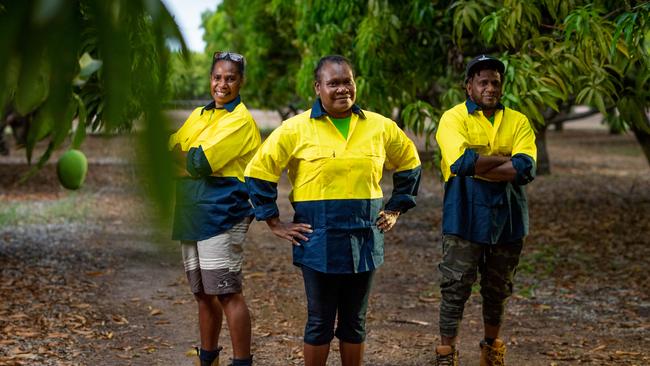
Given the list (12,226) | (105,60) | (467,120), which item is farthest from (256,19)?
(105,60)

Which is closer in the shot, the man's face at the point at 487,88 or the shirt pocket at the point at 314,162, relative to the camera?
the shirt pocket at the point at 314,162

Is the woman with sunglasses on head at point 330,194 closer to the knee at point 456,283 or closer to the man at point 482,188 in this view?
the man at point 482,188

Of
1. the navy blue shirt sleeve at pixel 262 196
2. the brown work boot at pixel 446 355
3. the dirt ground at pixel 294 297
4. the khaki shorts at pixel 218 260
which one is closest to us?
the navy blue shirt sleeve at pixel 262 196

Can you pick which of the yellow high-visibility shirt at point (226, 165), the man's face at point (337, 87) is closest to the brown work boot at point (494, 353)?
the yellow high-visibility shirt at point (226, 165)

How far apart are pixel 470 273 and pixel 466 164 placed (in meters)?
0.59

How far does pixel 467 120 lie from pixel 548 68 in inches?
48.9

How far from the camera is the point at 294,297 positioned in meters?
7.07

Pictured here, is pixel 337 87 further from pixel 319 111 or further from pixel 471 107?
pixel 471 107

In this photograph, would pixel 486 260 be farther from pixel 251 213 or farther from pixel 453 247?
pixel 251 213

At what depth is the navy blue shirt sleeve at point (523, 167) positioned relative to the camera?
4.30 m

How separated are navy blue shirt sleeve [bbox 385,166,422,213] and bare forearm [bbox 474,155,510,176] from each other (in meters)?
0.29

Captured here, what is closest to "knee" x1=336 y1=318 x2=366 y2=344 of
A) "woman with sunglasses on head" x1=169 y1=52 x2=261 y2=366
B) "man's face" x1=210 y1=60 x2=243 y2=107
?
"woman with sunglasses on head" x1=169 y1=52 x2=261 y2=366

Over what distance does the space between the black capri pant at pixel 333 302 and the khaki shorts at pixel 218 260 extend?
16.0 inches

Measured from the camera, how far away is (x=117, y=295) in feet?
23.4
